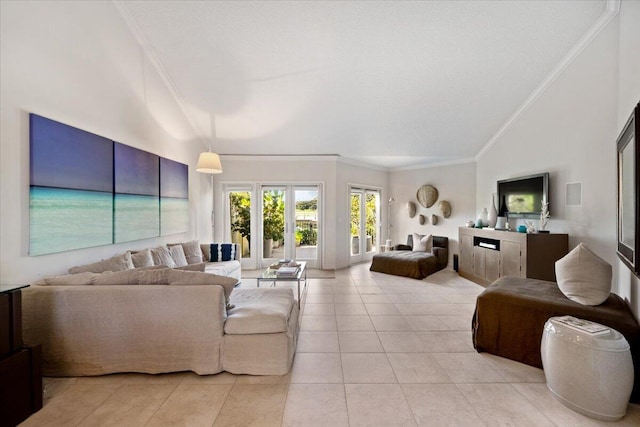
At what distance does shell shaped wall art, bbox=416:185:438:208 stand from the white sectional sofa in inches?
232

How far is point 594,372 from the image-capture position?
182 centimetres

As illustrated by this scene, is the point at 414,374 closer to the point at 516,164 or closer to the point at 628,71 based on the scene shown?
the point at 628,71

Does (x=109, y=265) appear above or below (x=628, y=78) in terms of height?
below

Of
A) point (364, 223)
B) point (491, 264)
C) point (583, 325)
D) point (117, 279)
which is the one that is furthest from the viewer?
point (364, 223)

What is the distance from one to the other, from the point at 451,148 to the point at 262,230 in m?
4.56

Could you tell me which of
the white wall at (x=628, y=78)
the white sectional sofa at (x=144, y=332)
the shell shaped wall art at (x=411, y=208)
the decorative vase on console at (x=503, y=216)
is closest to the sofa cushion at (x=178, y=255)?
the white sectional sofa at (x=144, y=332)

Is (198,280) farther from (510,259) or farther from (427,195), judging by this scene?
(427,195)

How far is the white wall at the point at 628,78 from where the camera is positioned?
217cm

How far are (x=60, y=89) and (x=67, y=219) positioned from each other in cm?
126

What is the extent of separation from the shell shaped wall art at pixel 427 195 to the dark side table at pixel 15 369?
7.16 m

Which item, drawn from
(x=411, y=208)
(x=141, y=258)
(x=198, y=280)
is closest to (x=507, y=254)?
(x=411, y=208)

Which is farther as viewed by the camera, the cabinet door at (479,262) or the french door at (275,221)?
the french door at (275,221)

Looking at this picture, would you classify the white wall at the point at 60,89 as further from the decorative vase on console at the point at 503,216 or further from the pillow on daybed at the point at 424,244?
the decorative vase on console at the point at 503,216

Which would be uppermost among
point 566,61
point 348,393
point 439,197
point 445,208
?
point 566,61
